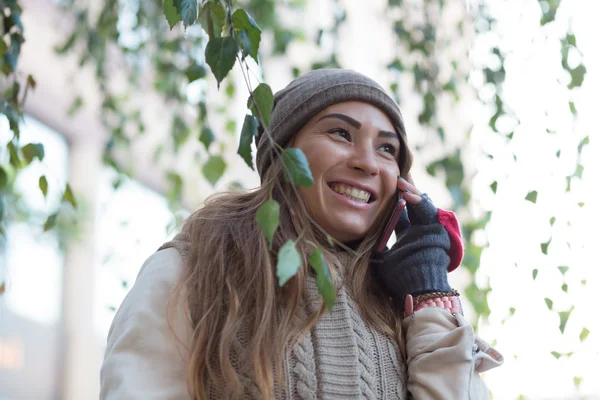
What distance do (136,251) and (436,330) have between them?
1.87 meters

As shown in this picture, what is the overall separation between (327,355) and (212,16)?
0.61m

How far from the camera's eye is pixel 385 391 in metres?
1.39

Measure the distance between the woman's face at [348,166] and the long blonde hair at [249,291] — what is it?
39mm

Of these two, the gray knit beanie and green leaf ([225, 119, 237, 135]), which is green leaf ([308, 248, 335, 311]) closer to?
the gray knit beanie

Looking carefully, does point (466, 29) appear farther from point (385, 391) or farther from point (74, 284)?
point (74, 284)

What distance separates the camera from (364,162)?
153 centimetres

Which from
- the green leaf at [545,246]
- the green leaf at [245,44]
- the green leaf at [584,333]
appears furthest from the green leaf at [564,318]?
the green leaf at [245,44]

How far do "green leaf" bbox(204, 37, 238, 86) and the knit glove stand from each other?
0.68 meters

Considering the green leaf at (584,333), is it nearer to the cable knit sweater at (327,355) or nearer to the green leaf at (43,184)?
the cable knit sweater at (327,355)

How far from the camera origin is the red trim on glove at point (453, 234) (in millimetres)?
1597

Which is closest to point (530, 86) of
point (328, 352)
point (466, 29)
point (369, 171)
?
point (466, 29)

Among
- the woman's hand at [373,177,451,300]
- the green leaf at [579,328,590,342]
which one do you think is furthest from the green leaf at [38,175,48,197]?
the green leaf at [579,328,590,342]

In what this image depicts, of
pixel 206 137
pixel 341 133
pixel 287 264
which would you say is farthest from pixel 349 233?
pixel 206 137

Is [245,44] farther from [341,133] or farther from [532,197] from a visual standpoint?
[532,197]
